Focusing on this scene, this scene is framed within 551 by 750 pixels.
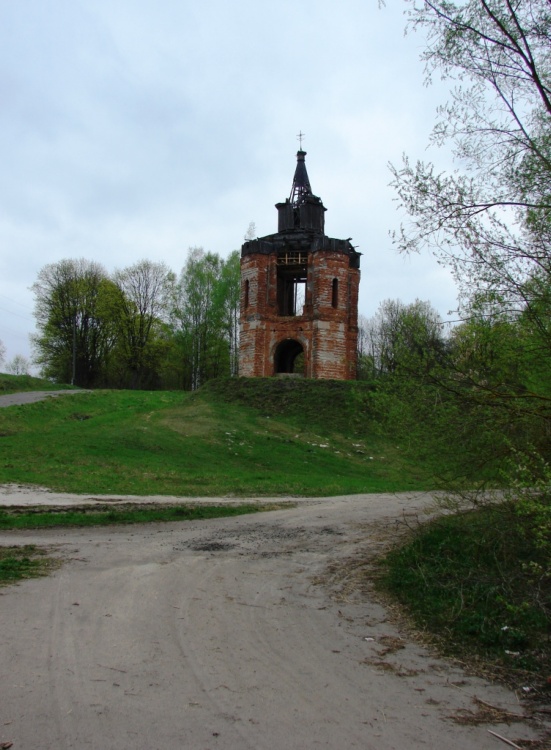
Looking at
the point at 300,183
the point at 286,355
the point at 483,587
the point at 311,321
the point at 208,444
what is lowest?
the point at 483,587

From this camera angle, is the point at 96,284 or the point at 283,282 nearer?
the point at 283,282

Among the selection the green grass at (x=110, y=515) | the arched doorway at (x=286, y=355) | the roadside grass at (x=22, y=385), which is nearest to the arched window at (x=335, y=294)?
the arched doorway at (x=286, y=355)

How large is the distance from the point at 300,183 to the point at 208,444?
81.1 feet

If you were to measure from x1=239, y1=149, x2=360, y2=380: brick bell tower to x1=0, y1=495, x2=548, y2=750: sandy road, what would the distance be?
102ft

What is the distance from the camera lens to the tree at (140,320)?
5697 centimetres

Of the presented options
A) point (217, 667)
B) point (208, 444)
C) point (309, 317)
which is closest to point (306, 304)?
point (309, 317)

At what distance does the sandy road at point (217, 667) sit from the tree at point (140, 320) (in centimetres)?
4953

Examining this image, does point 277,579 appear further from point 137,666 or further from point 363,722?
point 363,722

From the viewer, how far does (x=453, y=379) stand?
7504 millimetres

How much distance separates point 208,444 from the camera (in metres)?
26.3

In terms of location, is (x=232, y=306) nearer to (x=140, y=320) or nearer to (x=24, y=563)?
(x=140, y=320)

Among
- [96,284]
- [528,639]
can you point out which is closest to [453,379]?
[528,639]

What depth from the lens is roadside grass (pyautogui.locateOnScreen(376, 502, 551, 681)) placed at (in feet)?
17.7

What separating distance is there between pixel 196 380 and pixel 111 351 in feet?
28.8
